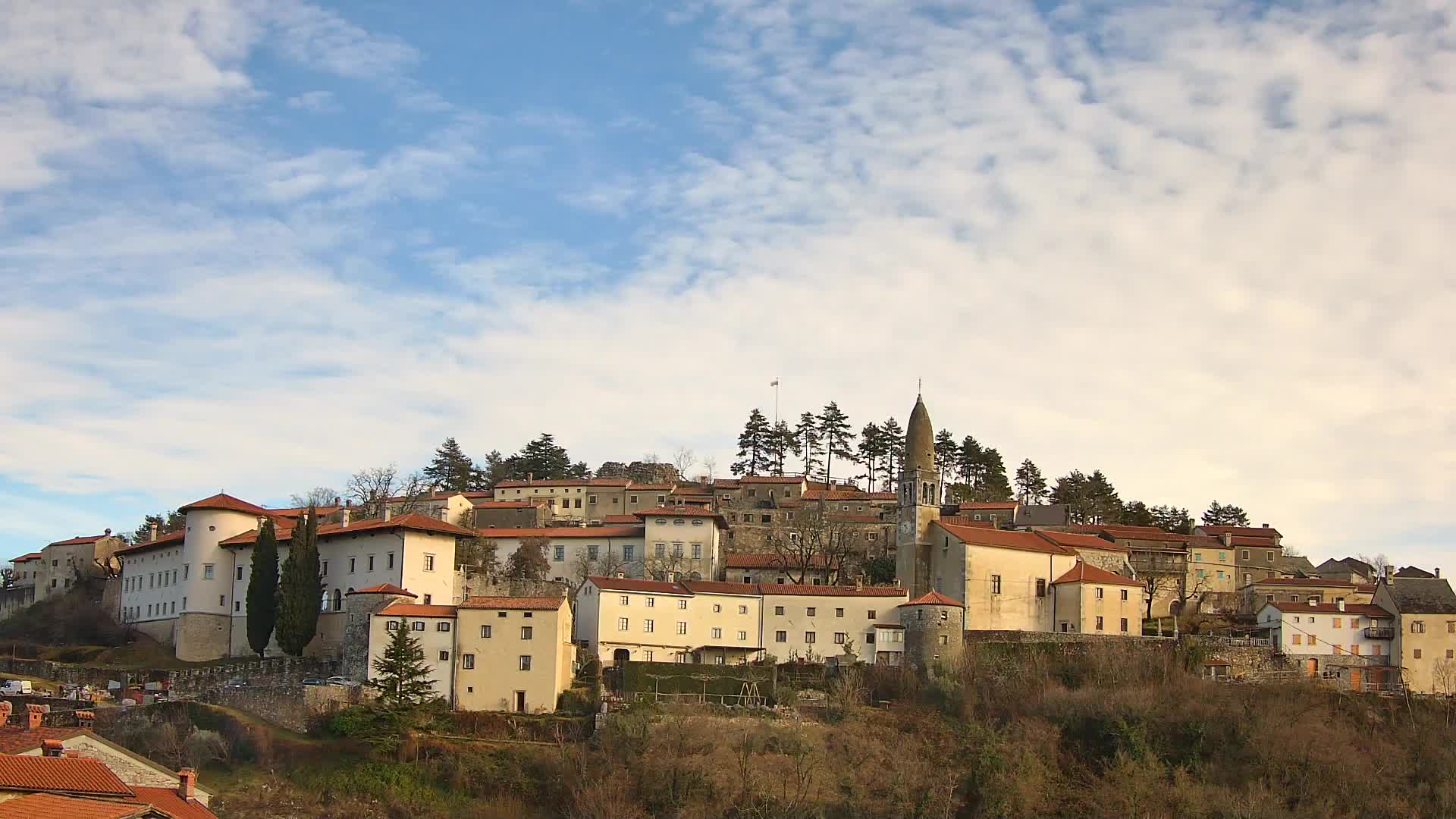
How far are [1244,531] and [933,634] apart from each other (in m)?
42.2

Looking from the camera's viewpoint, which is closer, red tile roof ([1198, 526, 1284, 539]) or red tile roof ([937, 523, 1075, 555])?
red tile roof ([937, 523, 1075, 555])

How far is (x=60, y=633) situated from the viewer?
260 ft

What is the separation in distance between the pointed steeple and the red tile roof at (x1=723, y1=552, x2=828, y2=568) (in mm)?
7568

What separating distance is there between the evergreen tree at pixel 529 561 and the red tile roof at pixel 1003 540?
21055mm

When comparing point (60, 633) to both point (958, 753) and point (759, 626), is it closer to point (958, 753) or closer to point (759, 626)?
point (759, 626)

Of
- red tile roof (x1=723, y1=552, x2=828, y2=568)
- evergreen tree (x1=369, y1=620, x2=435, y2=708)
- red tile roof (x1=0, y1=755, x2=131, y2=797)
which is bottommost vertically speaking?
red tile roof (x1=0, y1=755, x2=131, y2=797)

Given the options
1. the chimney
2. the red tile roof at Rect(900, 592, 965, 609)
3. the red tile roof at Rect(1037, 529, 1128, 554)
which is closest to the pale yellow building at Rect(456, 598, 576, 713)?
the red tile roof at Rect(900, 592, 965, 609)

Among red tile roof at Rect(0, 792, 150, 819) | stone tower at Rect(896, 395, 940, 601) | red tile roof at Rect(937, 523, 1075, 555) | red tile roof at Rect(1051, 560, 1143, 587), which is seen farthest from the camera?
stone tower at Rect(896, 395, 940, 601)

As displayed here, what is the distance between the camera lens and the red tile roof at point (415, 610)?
61.6m

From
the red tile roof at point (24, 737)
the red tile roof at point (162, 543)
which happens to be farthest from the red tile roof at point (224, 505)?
the red tile roof at point (24, 737)

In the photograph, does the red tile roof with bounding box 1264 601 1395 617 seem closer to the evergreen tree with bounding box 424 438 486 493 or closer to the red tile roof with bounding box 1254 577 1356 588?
the red tile roof with bounding box 1254 577 1356 588

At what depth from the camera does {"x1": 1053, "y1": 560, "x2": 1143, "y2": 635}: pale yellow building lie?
73000 mm

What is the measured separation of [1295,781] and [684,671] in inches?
957

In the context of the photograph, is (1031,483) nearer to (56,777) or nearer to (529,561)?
(529,561)
